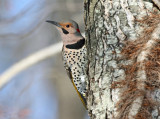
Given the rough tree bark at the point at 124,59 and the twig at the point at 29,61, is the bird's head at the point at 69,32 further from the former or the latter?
the twig at the point at 29,61

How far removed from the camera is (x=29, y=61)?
18.6ft

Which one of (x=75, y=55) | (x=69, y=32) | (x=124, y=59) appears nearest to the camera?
(x=124, y=59)

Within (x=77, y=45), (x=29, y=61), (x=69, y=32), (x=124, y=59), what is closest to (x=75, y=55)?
(x=77, y=45)

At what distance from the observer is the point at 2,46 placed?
8523mm

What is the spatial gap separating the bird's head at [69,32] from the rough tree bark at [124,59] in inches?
35.4

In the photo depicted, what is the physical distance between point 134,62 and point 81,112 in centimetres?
409

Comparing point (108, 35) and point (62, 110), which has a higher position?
point (108, 35)

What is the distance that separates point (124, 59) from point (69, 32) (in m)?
1.40

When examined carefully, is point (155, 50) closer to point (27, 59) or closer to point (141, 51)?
point (141, 51)

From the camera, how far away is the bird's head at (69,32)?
4.08 metres

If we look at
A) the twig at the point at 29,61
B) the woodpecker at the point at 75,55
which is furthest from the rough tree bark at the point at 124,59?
the twig at the point at 29,61

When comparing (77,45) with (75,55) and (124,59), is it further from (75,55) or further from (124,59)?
(124,59)

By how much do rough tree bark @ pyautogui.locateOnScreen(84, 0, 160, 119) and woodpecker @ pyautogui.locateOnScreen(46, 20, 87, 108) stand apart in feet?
2.56

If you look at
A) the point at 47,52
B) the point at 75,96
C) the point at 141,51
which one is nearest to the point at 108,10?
the point at 141,51
